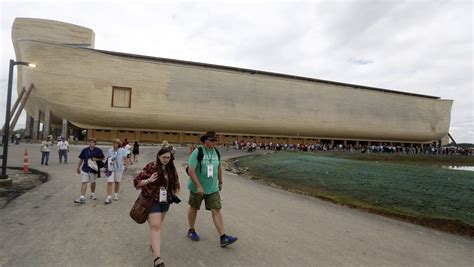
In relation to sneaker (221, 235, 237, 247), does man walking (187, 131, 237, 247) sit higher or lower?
higher

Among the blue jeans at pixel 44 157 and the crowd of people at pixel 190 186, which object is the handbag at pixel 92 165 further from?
the blue jeans at pixel 44 157

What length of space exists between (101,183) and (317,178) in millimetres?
8105

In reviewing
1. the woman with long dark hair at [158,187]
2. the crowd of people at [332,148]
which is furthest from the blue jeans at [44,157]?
the crowd of people at [332,148]

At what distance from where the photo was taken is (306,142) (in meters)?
64.5

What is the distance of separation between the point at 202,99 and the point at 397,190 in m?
44.6

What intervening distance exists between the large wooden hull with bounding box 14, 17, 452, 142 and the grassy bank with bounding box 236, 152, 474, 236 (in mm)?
38804

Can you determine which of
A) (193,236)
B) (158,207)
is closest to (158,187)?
(158,207)

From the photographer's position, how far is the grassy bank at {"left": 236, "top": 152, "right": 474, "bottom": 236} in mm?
6562

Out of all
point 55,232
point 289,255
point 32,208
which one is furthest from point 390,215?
point 32,208

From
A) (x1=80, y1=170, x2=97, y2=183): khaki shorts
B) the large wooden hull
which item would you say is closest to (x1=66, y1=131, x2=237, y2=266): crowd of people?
(x1=80, y1=170, x2=97, y2=183): khaki shorts

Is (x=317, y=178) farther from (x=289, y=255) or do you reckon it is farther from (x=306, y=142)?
(x=306, y=142)

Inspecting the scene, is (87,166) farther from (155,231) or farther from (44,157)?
(44,157)

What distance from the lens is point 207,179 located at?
437 centimetres

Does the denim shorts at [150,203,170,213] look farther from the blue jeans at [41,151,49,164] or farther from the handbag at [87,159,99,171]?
the blue jeans at [41,151,49,164]
